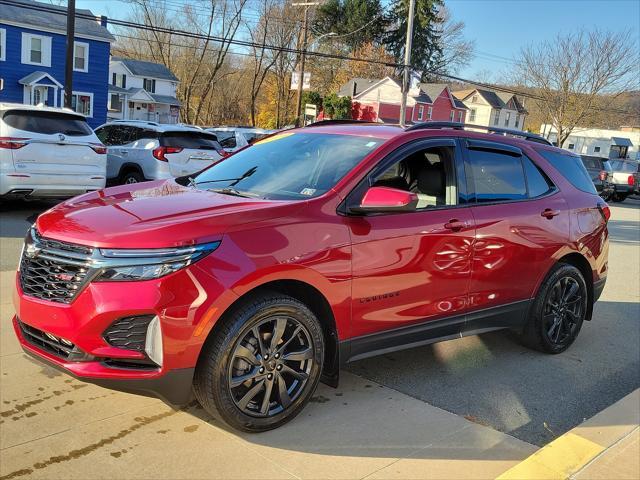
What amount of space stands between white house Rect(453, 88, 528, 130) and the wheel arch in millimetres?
71419

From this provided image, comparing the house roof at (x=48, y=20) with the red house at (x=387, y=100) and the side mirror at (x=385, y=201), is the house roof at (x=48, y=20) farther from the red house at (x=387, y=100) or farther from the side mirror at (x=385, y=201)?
the side mirror at (x=385, y=201)

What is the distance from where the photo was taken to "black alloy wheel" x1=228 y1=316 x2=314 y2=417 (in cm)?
323

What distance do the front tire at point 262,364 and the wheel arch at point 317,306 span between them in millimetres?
45

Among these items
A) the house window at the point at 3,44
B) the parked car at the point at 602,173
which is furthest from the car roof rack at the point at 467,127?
the house window at the point at 3,44

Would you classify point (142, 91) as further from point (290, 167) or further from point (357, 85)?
point (290, 167)

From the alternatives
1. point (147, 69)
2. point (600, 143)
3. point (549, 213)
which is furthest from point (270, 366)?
point (600, 143)

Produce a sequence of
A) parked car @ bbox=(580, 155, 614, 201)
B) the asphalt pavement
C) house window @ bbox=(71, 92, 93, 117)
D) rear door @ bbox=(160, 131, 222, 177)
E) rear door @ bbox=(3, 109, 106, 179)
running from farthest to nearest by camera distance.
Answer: house window @ bbox=(71, 92, 93, 117) < parked car @ bbox=(580, 155, 614, 201) < rear door @ bbox=(160, 131, 222, 177) < rear door @ bbox=(3, 109, 106, 179) < the asphalt pavement

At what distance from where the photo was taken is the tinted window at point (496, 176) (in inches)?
174

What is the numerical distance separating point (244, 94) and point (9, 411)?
206 feet

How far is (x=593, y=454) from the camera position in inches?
130

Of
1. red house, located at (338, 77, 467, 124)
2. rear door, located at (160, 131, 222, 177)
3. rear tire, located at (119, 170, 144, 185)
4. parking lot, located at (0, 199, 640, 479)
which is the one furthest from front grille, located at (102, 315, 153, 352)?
red house, located at (338, 77, 467, 124)

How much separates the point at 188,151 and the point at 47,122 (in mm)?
2784

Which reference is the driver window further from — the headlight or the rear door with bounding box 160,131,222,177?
the rear door with bounding box 160,131,222,177

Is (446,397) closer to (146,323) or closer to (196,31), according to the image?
(146,323)
